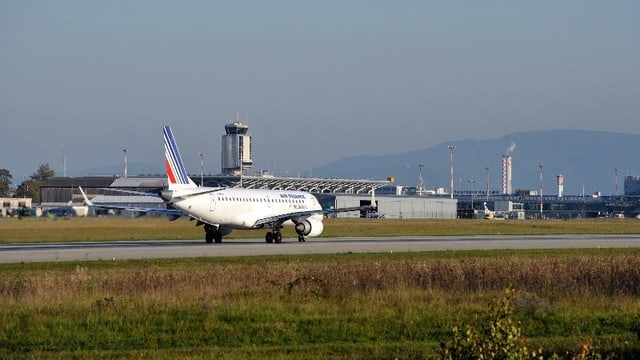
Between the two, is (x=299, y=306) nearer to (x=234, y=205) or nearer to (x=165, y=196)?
(x=165, y=196)

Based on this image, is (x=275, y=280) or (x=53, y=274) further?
(x=53, y=274)

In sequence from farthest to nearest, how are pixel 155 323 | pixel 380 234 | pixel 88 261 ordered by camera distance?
1. pixel 380 234
2. pixel 88 261
3. pixel 155 323

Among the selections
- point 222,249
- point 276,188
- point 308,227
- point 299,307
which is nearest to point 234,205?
point 308,227

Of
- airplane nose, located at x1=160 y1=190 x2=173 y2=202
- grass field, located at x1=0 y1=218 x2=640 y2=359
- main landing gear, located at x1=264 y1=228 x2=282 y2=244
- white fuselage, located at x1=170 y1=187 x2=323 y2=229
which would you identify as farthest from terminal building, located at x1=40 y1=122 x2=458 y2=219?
grass field, located at x1=0 y1=218 x2=640 y2=359

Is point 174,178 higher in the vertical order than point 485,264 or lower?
higher

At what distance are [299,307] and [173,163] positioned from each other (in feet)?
116

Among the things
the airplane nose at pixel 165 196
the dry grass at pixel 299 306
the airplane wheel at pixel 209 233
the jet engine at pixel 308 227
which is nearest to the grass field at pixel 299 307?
the dry grass at pixel 299 306

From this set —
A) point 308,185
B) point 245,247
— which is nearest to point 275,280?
point 245,247

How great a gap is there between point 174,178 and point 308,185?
11668cm

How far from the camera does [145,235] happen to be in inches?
3000

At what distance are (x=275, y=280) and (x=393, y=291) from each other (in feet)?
15.0

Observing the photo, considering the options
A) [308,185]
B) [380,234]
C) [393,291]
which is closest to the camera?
[393,291]

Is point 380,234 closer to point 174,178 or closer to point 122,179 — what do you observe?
point 174,178

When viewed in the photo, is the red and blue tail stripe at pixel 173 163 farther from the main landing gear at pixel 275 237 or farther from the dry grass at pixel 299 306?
the dry grass at pixel 299 306
